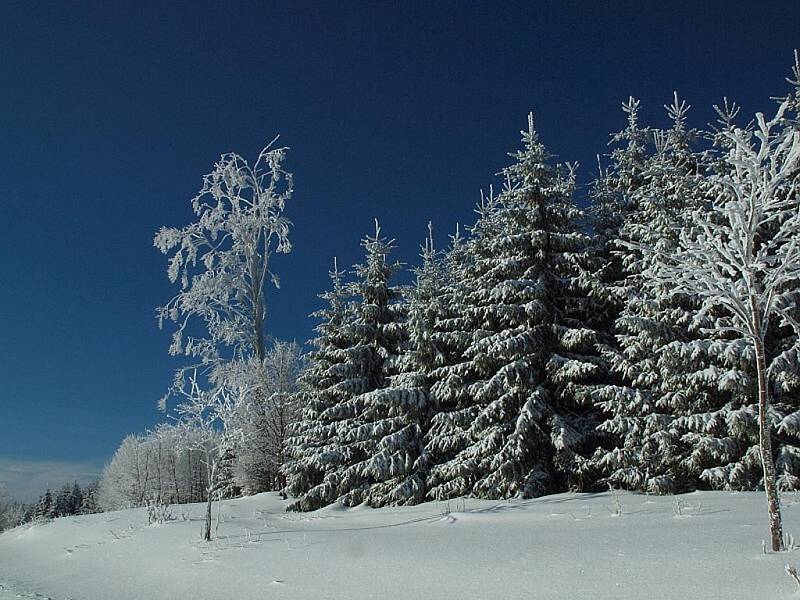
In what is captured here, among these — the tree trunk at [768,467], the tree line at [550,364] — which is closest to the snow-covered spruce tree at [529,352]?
the tree line at [550,364]

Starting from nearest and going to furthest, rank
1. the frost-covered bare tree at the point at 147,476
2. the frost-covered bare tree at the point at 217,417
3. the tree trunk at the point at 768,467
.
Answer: the tree trunk at the point at 768,467, the frost-covered bare tree at the point at 217,417, the frost-covered bare tree at the point at 147,476

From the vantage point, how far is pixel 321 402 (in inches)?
872

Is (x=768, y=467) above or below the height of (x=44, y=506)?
above

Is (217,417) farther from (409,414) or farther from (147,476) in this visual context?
(147,476)

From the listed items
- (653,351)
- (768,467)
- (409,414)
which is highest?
(653,351)

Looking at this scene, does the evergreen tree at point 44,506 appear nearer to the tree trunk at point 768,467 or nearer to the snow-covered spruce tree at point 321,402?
the snow-covered spruce tree at point 321,402

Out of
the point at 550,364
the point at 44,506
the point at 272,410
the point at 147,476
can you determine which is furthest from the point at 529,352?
the point at 44,506

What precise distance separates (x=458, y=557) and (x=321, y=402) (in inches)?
571

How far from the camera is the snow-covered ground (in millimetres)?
6316

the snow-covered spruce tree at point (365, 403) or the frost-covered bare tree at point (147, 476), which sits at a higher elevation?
the snow-covered spruce tree at point (365, 403)

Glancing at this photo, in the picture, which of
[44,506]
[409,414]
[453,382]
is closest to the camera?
[453,382]

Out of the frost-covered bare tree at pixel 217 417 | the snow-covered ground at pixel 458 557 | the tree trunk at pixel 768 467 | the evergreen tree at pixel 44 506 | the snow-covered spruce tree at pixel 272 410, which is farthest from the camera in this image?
the evergreen tree at pixel 44 506

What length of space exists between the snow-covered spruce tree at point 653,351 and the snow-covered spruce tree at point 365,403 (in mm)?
6934

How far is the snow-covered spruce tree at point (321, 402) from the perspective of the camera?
20469 mm
